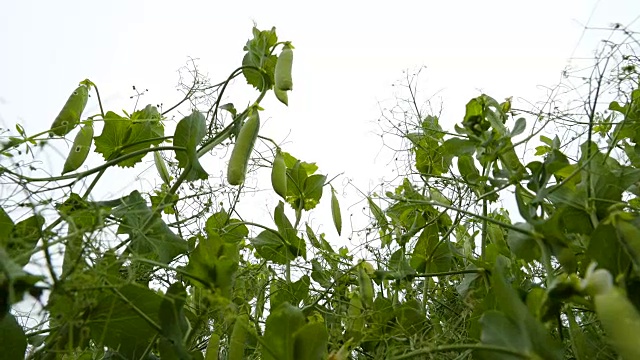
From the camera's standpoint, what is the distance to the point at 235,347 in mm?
707

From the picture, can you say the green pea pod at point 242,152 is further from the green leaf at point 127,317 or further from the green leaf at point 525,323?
the green leaf at point 525,323

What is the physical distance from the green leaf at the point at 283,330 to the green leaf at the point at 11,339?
0.21 metres

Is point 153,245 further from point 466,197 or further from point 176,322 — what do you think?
point 466,197

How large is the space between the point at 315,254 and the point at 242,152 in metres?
0.30

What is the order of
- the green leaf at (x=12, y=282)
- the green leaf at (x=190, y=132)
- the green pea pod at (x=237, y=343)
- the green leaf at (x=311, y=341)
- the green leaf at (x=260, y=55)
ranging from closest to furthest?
the green leaf at (x=12, y=282) < the green leaf at (x=311, y=341) < the green pea pod at (x=237, y=343) < the green leaf at (x=190, y=132) < the green leaf at (x=260, y=55)

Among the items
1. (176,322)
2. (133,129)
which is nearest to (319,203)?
(133,129)

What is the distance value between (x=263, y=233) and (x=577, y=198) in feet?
1.41

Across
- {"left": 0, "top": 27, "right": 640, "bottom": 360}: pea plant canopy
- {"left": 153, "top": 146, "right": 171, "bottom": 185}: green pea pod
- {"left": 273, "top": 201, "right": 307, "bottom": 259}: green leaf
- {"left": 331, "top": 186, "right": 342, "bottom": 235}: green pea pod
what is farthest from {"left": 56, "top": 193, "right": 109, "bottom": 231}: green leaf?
{"left": 331, "top": 186, "right": 342, "bottom": 235}: green pea pod

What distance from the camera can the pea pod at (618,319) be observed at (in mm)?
499

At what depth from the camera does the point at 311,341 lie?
60 cm

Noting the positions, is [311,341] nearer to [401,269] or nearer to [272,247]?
[401,269]

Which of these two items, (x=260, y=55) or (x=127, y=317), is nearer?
(x=127, y=317)

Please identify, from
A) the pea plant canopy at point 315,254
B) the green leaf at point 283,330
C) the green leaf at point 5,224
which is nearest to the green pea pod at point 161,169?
the pea plant canopy at point 315,254

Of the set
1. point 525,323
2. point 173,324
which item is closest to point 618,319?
point 525,323
